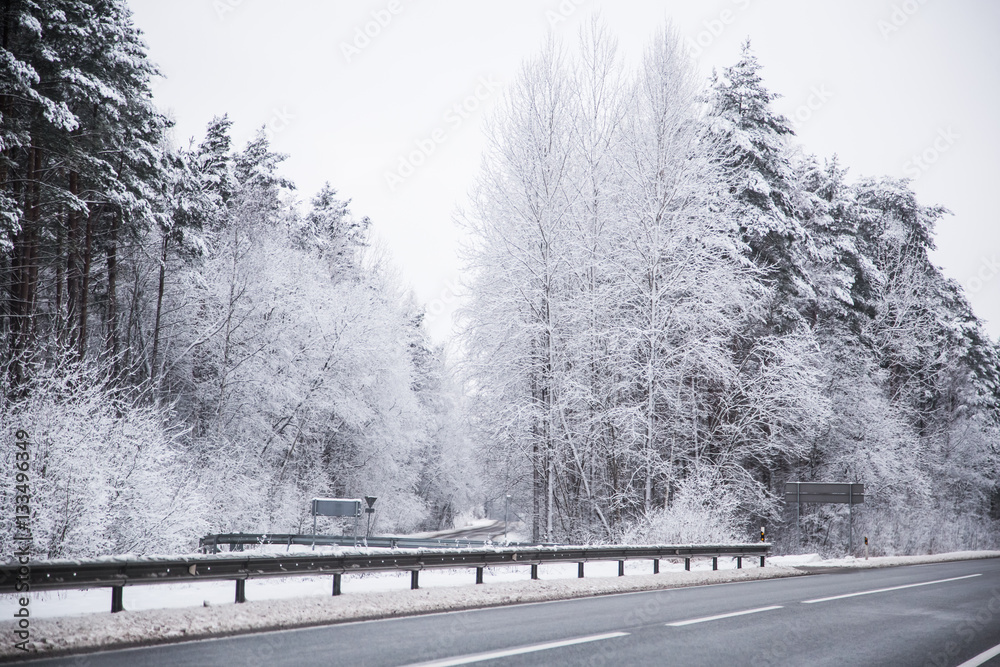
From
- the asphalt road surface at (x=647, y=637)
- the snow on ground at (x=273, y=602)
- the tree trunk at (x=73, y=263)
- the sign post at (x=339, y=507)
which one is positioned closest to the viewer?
the asphalt road surface at (x=647, y=637)

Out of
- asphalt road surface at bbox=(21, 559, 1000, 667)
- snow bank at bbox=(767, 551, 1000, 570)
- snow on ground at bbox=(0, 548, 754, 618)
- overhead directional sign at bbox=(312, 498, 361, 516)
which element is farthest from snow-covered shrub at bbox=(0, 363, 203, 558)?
snow bank at bbox=(767, 551, 1000, 570)

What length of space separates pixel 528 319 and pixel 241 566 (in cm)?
1430

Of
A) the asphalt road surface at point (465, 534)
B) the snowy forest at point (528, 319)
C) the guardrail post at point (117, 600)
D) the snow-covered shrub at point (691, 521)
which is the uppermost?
the snowy forest at point (528, 319)

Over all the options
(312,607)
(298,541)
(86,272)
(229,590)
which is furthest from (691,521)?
(86,272)

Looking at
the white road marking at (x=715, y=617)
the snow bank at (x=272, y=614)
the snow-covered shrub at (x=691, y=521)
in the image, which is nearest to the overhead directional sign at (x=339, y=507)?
the snow bank at (x=272, y=614)

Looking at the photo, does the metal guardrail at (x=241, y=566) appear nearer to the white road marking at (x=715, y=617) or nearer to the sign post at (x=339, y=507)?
the white road marking at (x=715, y=617)

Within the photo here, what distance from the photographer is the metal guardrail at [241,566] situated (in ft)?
25.1

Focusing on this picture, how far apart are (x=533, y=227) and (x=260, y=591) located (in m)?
15.0

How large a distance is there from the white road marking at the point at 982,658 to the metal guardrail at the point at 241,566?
24.7ft

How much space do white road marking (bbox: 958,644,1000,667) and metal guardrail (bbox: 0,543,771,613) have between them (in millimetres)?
7524

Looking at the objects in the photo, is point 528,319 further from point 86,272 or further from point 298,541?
point 86,272

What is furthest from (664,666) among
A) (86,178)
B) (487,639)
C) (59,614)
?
(86,178)

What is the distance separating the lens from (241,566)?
9312 mm

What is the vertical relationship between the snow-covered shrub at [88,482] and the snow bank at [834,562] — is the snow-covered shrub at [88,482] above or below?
above
